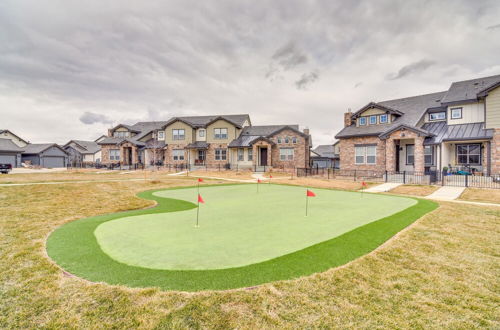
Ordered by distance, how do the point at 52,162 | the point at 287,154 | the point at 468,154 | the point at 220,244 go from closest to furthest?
the point at 220,244
the point at 468,154
the point at 287,154
the point at 52,162

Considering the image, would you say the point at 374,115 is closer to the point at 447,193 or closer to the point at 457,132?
the point at 457,132

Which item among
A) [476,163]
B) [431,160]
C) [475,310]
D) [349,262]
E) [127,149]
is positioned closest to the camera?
[475,310]

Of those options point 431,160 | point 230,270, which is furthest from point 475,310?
point 431,160

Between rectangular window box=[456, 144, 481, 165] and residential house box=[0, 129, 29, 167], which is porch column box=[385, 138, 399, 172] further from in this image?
residential house box=[0, 129, 29, 167]

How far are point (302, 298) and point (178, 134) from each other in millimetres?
40189

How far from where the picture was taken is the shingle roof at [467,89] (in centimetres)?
2310

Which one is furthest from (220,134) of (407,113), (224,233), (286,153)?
(224,233)

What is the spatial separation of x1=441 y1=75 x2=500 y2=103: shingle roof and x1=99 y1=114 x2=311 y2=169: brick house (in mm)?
16441

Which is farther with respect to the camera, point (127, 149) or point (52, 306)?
point (127, 149)

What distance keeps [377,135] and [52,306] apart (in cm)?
2823

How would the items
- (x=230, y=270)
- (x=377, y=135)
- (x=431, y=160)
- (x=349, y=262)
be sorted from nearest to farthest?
1. (x=230, y=270)
2. (x=349, y=262)
3. (x=431, y=160)
4. (x=377, y=135)

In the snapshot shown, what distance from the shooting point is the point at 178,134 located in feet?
135

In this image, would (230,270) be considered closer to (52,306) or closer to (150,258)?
(150,258)

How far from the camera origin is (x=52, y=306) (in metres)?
3.63
